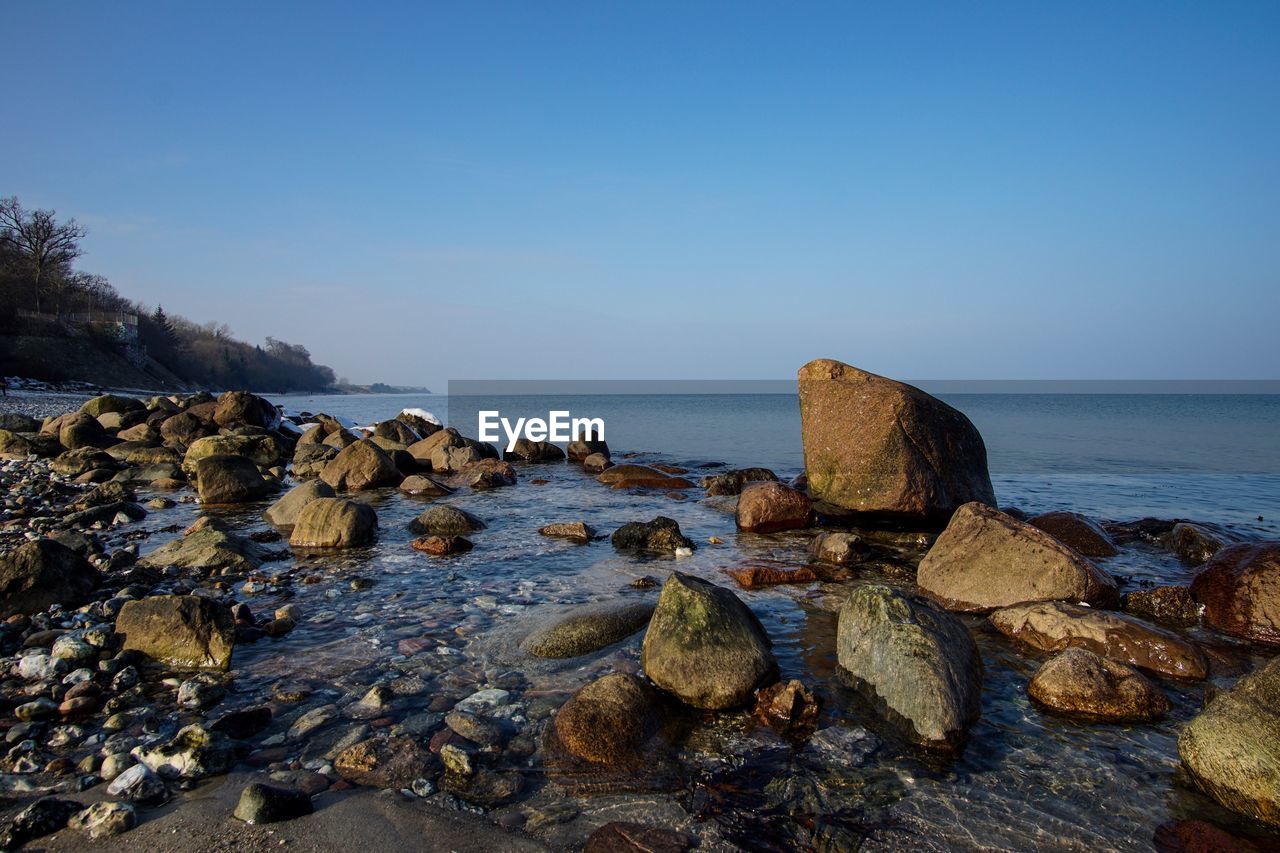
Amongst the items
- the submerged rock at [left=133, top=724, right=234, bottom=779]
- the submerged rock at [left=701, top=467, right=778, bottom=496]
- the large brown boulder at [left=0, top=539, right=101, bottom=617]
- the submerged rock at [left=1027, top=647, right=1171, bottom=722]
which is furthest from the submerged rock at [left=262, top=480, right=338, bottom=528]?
the submerged rock at [left=1027, top=647, right=1171, bottom=722]

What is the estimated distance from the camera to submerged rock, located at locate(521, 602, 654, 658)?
655 centimetres

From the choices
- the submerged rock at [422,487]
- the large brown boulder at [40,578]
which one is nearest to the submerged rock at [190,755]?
the large brown boulder at [40,578]

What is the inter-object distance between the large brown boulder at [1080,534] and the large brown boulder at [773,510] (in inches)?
150

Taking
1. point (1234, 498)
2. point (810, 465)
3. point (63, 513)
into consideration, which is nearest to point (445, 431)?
point (63, 513)

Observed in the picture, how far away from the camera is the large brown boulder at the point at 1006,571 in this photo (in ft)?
25.0

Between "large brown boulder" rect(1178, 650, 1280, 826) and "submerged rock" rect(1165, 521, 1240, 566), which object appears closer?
"large brown boulder" rect(1178, 650, 1280, 826)

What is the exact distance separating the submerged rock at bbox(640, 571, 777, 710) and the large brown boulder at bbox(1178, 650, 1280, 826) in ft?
9.35

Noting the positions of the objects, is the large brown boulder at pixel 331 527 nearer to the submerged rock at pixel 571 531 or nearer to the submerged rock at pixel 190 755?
the submerged rock at pixel 571 531

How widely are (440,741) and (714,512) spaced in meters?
10.4

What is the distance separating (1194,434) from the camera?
37.0 meters

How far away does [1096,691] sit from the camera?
17.9ft

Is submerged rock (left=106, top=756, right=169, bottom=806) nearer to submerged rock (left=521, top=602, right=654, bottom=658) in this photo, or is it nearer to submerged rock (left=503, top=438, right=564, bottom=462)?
submerged rock (left=521, top=602, right=654, bottom=658)

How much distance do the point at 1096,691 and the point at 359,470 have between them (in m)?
16.4

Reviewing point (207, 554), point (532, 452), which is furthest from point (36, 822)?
point (532, 452)
